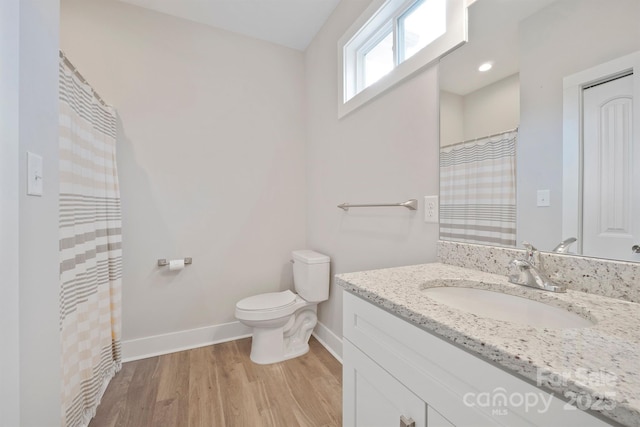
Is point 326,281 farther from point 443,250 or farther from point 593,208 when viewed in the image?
point 593,208

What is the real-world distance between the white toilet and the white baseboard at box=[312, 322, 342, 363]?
0.10m

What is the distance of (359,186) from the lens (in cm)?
175

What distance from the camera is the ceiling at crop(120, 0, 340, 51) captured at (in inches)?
75.4

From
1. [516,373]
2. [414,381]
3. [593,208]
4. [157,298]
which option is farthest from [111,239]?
[593,208]

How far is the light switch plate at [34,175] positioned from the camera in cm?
73

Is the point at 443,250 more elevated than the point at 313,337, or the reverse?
the point at 443,250

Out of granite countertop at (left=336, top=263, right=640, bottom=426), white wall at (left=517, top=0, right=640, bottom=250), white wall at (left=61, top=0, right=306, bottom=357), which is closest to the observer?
granite countertop at (left=336, top=263, right=640, bottom=426)

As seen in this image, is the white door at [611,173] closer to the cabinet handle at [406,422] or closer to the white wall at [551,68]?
the white wall at [551,68]

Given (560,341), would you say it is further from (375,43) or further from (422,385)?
(375,43)

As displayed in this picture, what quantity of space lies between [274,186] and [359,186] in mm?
913

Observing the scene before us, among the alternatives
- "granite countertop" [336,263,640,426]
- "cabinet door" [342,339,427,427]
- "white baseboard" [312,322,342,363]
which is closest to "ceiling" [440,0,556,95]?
"granite countertop" [336,263,640,426]

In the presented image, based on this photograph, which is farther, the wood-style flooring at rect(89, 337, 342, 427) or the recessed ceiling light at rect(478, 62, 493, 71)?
the wood-style flooring at rect(89, 337, 342, 427)

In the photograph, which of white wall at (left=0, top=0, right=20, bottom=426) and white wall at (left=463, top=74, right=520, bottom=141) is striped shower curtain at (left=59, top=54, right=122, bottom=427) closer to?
white wall at (left=0, top=0, right=20, bottom=426)

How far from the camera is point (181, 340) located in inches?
81.0
